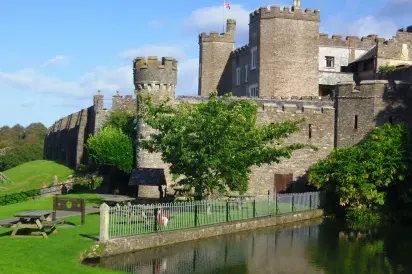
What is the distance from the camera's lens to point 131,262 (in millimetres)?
18547

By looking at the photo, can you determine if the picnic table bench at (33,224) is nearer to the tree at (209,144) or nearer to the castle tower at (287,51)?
the tree at (209,144)

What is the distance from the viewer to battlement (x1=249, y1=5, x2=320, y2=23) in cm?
4781

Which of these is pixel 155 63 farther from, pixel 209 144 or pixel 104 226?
pixel 104 226

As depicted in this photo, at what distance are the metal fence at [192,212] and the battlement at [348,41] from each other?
21.2 m

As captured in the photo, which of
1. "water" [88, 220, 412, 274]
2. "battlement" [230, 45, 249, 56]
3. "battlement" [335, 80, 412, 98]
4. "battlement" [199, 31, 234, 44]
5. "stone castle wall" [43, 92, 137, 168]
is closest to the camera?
"water" [88, 220, 412, 274]

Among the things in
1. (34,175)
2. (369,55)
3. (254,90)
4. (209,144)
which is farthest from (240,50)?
(209,144)

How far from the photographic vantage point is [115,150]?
38875 millimetres

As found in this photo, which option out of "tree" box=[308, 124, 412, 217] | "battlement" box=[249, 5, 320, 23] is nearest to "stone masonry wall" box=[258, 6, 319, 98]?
"battlement" box=[249, 5, 320, 23]

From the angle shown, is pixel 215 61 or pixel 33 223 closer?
pixel 33 223

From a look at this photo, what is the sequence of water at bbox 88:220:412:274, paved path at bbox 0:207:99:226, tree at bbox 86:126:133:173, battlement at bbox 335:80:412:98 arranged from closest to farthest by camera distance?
water at bbox 88:220:412:274, paved path at bbox 0:207:99:226, battlement at bbox 335:80:412:98, tree at bbox 86:126:133:173

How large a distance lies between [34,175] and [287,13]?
83.9 ft

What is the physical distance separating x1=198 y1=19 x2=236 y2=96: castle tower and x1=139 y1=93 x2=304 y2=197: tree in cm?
2864

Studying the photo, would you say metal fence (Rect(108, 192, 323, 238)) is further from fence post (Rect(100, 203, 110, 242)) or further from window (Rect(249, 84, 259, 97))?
window (Rect(249, 84, 259, 97))

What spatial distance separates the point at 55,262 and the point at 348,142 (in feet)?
87.2
